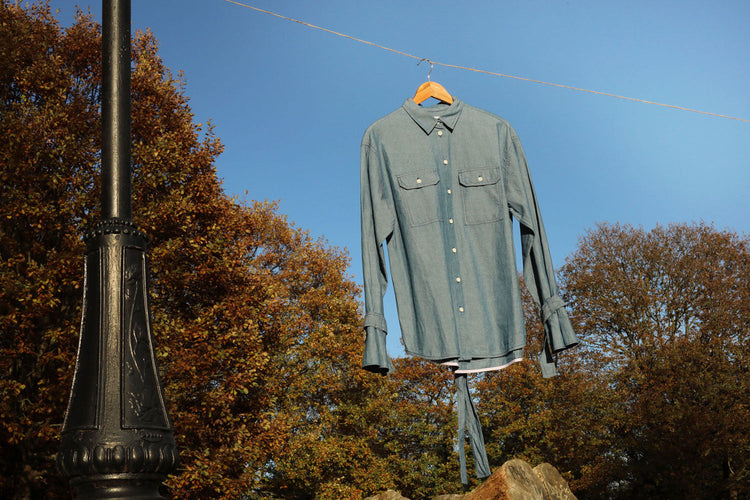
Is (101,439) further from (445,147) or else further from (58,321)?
(58,321)

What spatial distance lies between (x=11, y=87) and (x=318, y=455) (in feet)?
45.2

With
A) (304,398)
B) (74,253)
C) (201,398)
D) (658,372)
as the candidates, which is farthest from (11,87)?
(658,372)

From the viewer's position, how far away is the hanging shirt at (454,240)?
3.84m

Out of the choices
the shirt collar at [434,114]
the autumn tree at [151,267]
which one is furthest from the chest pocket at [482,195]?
the autumn tree at [151,267]

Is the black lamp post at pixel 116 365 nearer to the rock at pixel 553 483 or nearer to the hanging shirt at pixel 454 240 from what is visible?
the hanging shirt at pixel 454 240

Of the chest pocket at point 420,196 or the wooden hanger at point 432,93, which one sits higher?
the wooden hanger at point 432,93

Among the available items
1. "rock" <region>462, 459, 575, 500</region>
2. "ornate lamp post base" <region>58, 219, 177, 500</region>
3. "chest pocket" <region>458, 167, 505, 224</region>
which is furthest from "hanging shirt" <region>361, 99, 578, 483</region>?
"rock" <region>462, 459, 575, 500</region>

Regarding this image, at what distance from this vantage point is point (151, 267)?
1275 centimetres

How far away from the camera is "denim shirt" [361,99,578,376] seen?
3846mm

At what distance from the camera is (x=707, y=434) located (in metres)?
22.5

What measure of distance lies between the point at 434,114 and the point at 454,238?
0.85 meters

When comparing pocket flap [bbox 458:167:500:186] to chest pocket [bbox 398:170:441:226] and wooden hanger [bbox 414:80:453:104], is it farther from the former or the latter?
wooden hanger [bbox 414:80:453:104]

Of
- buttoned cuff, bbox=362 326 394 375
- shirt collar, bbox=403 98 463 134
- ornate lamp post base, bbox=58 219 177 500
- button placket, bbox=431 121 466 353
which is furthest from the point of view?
shirt collar, bbox=403 98 463 134

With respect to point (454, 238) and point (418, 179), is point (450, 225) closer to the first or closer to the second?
point (454, 238)
